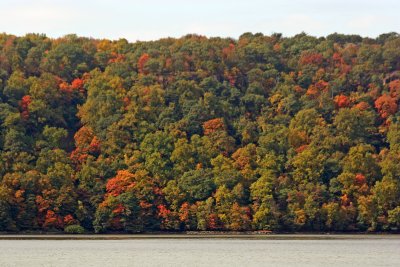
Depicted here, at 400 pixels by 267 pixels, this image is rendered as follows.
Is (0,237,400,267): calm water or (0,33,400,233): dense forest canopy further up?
(0,33,400,233): dense forest canopy

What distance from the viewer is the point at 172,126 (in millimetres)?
169875

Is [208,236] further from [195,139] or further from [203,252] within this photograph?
[203,252]

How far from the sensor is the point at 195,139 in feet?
549

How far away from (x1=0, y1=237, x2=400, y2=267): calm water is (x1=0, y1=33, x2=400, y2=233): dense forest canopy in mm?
17222

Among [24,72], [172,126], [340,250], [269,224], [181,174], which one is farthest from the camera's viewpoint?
[24,72]

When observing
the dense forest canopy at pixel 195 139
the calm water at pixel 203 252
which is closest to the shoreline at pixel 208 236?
the dense forest canopy at pixel 195 139

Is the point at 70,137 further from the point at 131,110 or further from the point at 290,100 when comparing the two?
the point at 290,100

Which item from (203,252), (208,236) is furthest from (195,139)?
(203,252)

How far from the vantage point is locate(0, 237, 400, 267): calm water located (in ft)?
315

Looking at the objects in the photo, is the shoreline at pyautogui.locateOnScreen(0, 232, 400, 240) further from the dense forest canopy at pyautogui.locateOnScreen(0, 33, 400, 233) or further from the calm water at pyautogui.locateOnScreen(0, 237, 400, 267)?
the calm water at pyautogui.locateOnScreen(0, 237, 400, 267)

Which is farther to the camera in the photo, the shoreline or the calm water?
the shoreline

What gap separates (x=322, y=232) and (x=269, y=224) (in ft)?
24.9

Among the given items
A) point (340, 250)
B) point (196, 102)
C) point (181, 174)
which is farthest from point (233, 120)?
point (340, 250)

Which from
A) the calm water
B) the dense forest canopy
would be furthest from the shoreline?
the calm water
